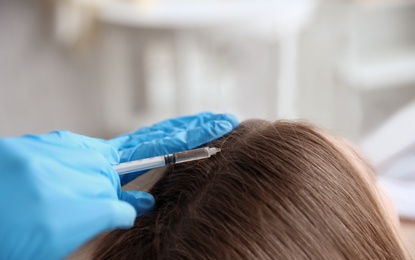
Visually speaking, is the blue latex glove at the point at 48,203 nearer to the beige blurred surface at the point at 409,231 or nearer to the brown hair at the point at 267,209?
the brown hair at the point at 267,209

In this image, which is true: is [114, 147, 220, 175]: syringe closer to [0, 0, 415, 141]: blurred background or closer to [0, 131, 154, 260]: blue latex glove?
[0, 131, 154, 260]: blue latex glove

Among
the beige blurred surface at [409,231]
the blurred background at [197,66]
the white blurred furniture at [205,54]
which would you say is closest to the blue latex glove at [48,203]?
the beige blurred surface at [409,231]

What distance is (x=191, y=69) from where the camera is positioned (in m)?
2.07

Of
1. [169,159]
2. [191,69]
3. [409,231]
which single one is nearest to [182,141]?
[169,159]

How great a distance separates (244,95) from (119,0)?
68 centimetres

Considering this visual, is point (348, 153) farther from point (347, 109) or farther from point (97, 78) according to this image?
point (97, 78)

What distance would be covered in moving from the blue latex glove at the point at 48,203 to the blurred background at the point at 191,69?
4.61 ft

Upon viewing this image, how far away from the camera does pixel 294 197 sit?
64 centimetres

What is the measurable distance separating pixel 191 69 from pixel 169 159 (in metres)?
1.39

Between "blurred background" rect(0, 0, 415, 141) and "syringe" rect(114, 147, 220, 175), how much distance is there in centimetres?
125

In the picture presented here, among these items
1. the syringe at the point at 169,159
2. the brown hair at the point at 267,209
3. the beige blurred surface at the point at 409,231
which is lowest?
the beige blurred surface at the point at 409,231

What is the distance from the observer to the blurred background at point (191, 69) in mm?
2042

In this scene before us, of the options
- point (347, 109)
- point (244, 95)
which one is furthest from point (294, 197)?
point (347, 109)

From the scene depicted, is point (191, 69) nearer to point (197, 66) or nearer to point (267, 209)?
point (197, 66)
